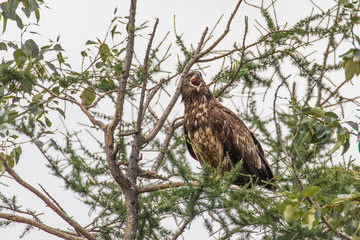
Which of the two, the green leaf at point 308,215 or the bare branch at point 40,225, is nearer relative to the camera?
the green leaf at point 308,215

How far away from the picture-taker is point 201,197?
3840 millimetres

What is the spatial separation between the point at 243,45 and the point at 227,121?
4.37ft

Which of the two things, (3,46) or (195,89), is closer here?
(3,46)

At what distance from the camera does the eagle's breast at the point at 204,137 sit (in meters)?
5.89

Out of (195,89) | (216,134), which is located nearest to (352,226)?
(216,134)

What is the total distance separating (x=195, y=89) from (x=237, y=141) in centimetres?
83

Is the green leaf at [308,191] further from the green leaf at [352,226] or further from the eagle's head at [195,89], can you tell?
the eagle's head at [195,89]

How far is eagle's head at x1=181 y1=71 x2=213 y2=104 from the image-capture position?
6.20 m

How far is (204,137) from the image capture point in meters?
5.89

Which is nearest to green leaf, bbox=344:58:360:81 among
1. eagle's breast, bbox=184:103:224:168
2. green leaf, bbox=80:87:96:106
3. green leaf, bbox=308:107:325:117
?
green leaf, bbox=308:107:325:117

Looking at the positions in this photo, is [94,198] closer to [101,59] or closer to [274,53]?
[101,59]

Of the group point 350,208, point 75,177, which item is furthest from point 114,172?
point 350,208

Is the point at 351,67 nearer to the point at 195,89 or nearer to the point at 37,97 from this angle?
the point at 37,97

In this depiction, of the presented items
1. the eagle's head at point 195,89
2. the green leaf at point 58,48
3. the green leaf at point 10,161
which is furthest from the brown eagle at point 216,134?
the green leaf at point 10,161
